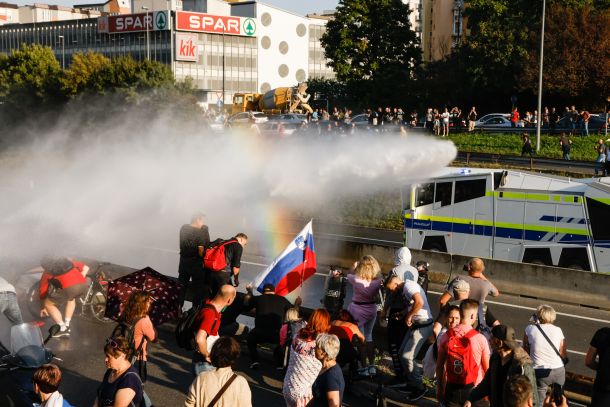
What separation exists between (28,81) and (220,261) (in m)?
60.0

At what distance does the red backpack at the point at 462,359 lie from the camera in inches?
326

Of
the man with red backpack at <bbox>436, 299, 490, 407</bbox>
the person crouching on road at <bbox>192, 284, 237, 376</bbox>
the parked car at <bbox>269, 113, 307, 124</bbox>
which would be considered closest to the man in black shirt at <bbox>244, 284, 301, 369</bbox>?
the person crouching on road at <bbox>192, 284, 237, 376</bbox>

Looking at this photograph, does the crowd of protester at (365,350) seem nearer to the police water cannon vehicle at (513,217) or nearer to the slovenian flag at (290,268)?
the slovenian flag at (290,268)

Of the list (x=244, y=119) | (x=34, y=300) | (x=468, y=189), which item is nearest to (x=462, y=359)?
(x=34, y=300)

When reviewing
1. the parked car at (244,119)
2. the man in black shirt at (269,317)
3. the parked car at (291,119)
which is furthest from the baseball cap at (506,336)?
the parked car at (244,119)

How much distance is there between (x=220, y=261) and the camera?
13.0 metres

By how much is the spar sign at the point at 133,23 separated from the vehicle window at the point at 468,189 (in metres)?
84.7

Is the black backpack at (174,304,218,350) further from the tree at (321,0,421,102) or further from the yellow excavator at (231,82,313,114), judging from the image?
the tree at (321,0,421,102)

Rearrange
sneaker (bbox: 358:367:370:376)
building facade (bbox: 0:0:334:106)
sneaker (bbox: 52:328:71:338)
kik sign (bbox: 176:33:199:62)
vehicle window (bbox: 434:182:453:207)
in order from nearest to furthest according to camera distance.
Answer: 1. sneaker (bbox: 358:367:370:376)
2. sneaker (bbox: 52:328:71:338)
3. vehicle window (bbox: 434:182:453:207)
4. kik sign (bbox: 176:33:199:62)
5. building facade (bbox: 0:0:334:106)

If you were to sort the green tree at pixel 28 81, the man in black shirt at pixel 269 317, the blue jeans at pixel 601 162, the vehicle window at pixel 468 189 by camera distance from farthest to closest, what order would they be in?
the green tree at pixel 28 81 < the blue jeans at pixel 601 162 < the vehicle window at pixel 468 189 < the man in black shirt at pixel 269 317

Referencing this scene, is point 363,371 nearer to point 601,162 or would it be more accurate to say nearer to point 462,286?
point 462,286

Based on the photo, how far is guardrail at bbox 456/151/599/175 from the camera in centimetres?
3693

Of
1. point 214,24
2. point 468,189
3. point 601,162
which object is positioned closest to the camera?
point 468,189

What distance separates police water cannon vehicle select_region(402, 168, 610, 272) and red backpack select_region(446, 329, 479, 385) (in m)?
11.6
